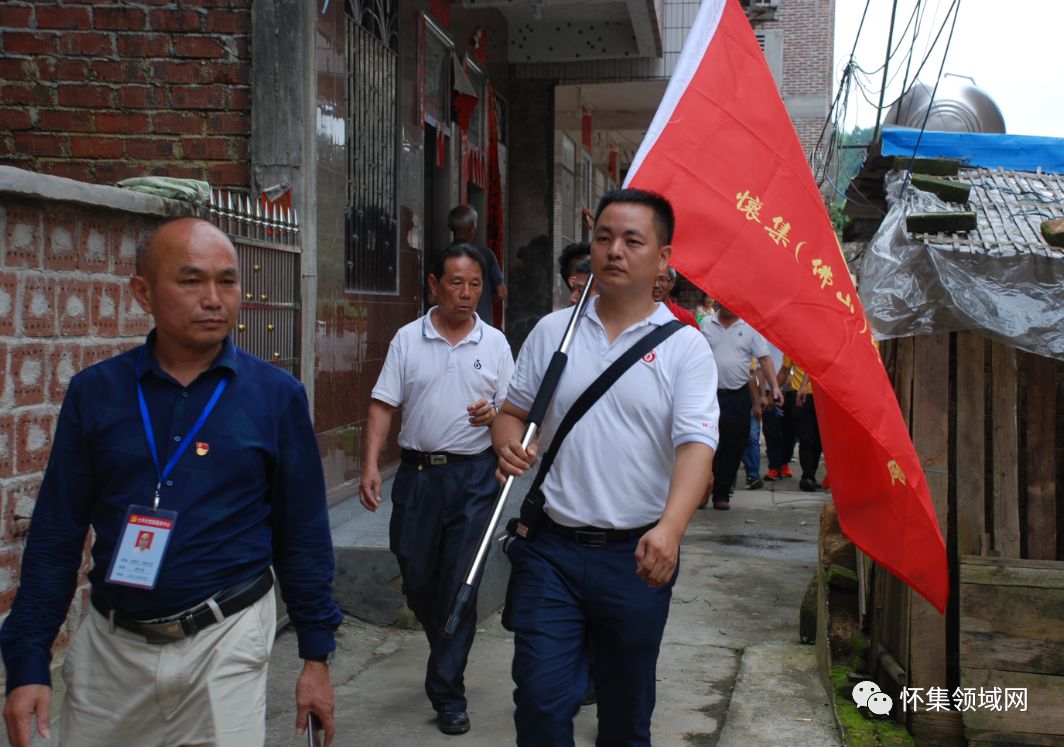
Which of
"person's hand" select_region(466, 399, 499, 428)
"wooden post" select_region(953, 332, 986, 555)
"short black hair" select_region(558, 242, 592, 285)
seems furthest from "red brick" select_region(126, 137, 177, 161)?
"wooden post" select_region(953, 332, 986, 555)

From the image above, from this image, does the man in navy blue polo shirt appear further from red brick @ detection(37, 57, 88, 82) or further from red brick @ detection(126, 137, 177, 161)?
red brick @ detection(37, 57, 88, 82)

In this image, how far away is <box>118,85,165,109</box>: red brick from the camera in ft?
22.5

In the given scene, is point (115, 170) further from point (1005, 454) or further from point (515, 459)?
point (1005, 454)

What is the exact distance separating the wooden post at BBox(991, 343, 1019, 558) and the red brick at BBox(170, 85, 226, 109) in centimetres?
455

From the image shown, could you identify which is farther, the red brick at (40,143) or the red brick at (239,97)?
the red brick at (40,143)

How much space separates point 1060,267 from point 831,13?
144ft

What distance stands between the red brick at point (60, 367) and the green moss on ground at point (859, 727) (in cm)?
353

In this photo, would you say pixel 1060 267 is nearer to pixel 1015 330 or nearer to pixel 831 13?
pixel 1015 330

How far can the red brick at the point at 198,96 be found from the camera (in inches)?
267

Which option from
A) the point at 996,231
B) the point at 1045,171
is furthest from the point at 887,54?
the point at 996,231

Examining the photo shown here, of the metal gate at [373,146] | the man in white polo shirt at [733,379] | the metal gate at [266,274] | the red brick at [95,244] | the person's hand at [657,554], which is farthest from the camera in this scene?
the man in white polo shirt at [733,379]

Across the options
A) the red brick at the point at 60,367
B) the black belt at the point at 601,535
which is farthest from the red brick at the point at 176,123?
the black belt at the point at 601,535

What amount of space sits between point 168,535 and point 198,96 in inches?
189

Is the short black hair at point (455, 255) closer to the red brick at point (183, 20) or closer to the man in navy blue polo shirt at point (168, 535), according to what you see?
the man in navy blue polo shirt at point (168, 535)
